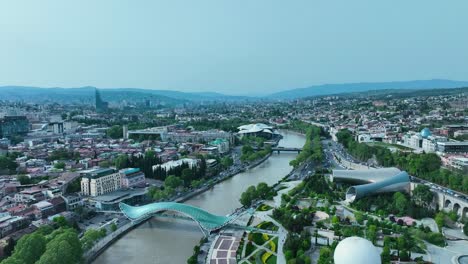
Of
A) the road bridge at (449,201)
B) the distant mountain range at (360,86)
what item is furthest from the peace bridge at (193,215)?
the distant mountain range at (360,86)

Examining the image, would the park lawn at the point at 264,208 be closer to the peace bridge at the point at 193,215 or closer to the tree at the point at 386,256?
the peace bridge at the point at 193,215

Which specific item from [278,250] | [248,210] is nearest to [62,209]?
[248,210]

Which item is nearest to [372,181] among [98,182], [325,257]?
[325,257]

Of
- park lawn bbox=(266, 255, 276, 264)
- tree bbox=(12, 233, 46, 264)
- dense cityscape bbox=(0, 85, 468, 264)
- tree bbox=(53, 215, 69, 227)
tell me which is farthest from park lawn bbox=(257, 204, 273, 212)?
tree bbox=(12, 233, 46, 264)

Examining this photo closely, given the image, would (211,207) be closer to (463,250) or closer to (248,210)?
(248,210)

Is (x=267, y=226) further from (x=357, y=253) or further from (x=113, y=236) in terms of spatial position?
(x=357, y=253)

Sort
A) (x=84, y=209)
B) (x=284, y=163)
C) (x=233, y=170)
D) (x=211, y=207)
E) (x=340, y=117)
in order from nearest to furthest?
(x=84, y=209)
(x=211, y=207)
(x=233, y=170)
(x=284, y=163)
(x=340, y=117)
